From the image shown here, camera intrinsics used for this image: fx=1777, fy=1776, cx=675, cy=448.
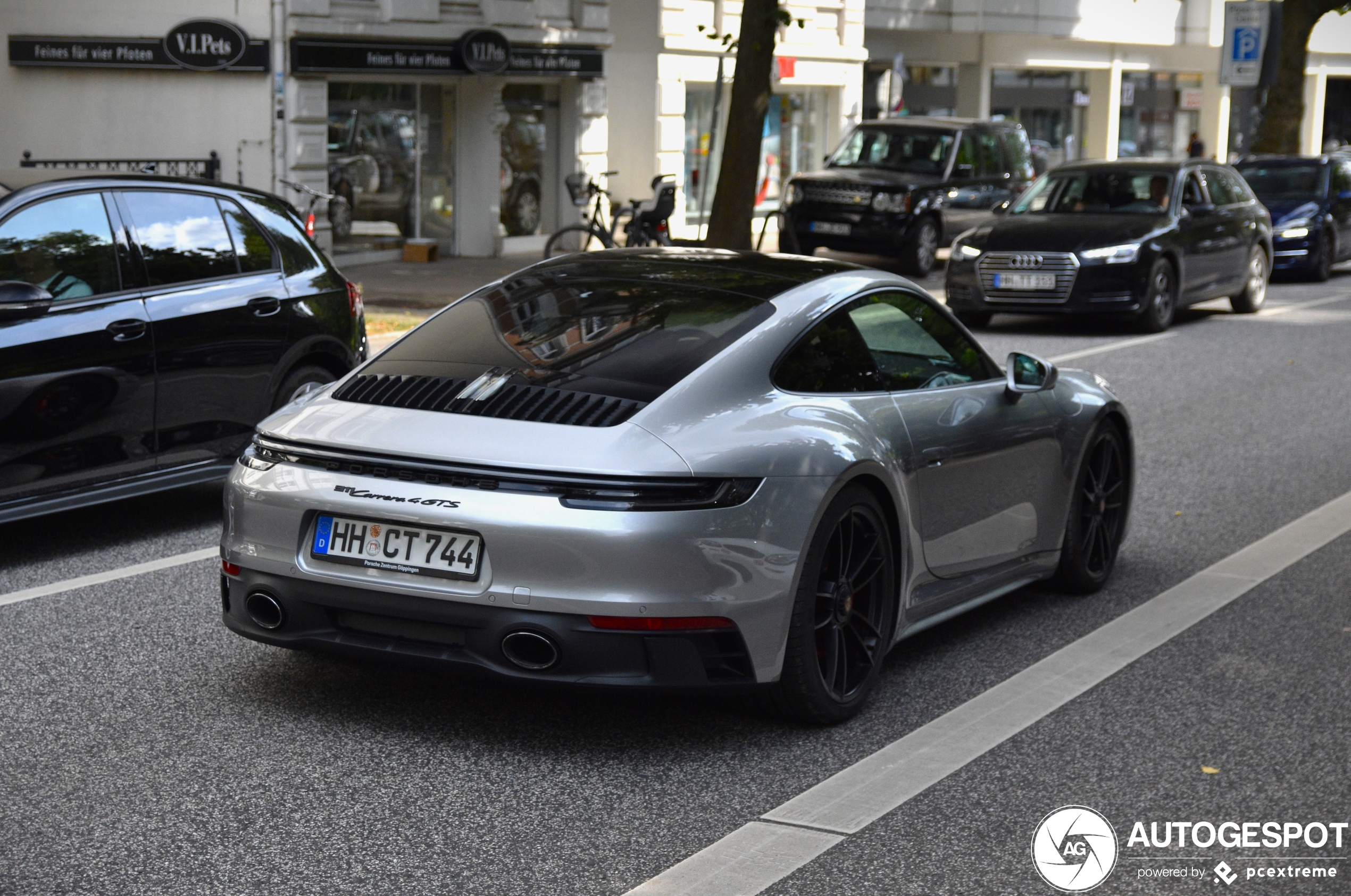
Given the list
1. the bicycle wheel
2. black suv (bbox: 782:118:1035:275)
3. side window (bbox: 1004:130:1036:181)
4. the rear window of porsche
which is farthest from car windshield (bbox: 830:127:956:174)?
the rear window of porsche

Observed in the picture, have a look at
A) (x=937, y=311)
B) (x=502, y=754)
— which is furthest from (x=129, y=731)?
(x=937, y=311)

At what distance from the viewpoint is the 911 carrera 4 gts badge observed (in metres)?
4.64

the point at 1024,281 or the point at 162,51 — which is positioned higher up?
the point at 162,51

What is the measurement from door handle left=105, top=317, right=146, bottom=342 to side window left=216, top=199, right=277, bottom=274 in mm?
807

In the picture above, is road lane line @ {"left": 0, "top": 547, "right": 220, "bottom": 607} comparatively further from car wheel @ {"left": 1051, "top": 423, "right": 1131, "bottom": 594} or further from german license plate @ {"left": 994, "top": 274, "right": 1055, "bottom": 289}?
german license plate @ {"left": 994, "top": 274, "right": 1055, "bottom": 289}

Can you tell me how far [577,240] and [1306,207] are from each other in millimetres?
10311

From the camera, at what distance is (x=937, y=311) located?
623 cm

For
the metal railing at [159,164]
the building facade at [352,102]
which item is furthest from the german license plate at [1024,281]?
the building facade at [352,102]

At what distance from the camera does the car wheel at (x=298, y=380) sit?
827 cm

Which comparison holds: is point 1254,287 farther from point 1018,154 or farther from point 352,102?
point 352,102

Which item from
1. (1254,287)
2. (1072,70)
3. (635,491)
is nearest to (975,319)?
(1254,287)

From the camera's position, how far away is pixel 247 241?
827 cm

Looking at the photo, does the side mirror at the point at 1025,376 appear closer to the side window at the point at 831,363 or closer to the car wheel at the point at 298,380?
the side window at the point at 831,363

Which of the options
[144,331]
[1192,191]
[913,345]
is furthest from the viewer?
[1192,191]
